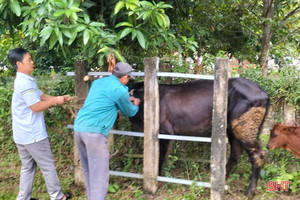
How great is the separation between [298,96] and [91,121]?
264cm

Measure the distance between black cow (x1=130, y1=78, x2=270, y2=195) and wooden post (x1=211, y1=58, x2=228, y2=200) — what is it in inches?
14.5

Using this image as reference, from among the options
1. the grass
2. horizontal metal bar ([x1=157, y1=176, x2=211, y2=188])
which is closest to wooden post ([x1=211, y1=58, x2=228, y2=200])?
horizontal metal bar ([x1=157, y1=176, x2=211, y2=188])

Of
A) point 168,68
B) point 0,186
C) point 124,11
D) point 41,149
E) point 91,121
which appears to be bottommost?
point 0,186

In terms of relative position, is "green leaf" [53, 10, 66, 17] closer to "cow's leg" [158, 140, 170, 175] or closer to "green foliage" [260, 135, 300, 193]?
"cow's leg" [158, 140, 170, 175]

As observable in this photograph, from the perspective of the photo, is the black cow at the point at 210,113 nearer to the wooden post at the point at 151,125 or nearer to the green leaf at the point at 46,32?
the wooden post at the point at 151,125

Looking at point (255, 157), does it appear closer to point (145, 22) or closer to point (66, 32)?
point (145, 22)

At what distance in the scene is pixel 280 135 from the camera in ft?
13.8

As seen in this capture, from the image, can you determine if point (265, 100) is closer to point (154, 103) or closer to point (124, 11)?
point (154, 103)

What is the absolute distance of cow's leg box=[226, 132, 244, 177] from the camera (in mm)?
4566

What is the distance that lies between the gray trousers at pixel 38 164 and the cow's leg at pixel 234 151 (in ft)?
7.34

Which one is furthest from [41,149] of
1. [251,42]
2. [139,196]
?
[251,42]

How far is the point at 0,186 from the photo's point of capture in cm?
493

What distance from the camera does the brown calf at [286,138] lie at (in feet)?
13.6

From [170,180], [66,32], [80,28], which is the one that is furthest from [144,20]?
[170,180]
